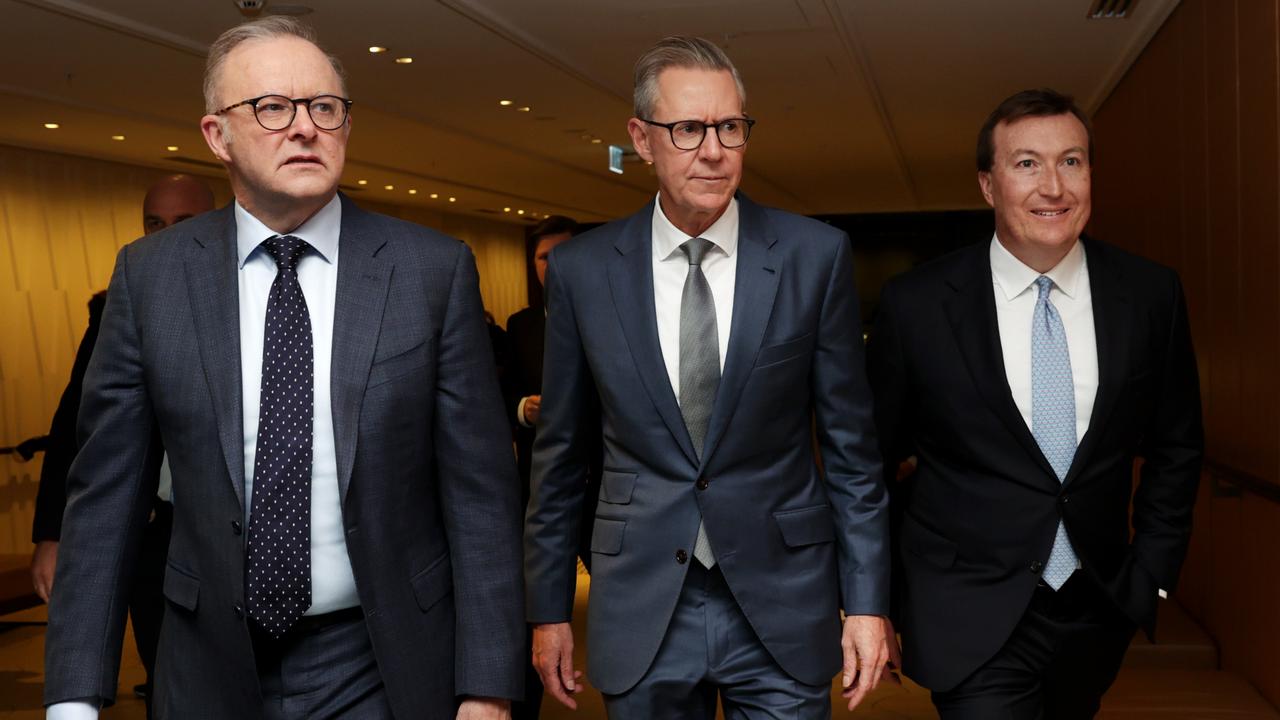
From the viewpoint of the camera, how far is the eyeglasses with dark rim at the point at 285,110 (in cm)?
224

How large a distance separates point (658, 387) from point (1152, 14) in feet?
21.6

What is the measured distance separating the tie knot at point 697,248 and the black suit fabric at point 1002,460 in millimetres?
706

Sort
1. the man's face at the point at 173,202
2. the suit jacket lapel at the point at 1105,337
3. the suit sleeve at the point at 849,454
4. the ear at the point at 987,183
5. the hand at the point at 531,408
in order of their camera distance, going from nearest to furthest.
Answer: the suit sleeve at the point at 849,454 → the suit jacket lapel at the point at 1105,337 → the ear at the point at 987,183 → the man's face at the point at 173,202 → the hand at the point at 531,408

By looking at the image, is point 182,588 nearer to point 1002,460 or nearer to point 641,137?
point 641,137

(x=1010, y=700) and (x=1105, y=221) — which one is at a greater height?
(x=1105, y=221)

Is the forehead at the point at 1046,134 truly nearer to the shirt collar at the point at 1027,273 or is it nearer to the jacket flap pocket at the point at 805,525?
the shirt collar at the point at 1027,273

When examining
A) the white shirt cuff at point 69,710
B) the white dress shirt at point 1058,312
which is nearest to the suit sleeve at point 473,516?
the white shirt cuff at point 69,710

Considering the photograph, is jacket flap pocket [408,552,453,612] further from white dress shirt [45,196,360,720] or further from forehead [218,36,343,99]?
forehead [218,36,343,99]

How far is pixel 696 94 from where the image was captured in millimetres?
2564

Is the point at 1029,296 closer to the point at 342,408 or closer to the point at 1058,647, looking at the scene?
the point at 1058,647

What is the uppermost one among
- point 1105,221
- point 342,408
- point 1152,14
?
point 1152,14

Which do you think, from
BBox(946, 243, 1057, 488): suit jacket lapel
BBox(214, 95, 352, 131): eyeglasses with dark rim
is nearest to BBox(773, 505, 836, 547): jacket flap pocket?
BBox(946, 243, 1057, 488): suit jacket lapel

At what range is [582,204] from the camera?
20.5 meters

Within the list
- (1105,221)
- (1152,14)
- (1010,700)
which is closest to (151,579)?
(1010,700)
